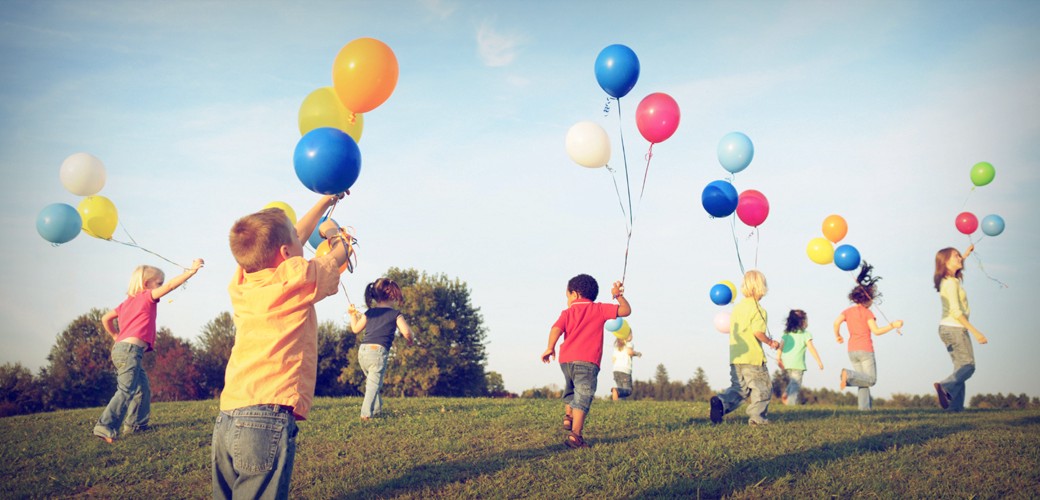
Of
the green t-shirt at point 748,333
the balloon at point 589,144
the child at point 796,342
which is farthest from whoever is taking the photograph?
the child at point 796,342

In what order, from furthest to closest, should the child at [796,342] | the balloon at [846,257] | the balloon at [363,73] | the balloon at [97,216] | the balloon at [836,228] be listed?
the child at [796,342]
the balloon at [836,228]
the balloon at [846,257]
the balloon at [97,216]
the balloon at [363,73]

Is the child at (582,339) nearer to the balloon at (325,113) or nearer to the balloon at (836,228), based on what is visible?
the balloon at (325,113)

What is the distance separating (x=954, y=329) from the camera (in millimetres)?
10977

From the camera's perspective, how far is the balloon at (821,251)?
13.6 meters

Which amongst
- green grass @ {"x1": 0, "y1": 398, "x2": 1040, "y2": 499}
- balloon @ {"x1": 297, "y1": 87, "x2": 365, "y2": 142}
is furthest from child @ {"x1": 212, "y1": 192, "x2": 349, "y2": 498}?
balloon @ {"x1": 297, "y1": 87, "x2": 365, "y2": 142}

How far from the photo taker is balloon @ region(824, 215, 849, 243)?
13.7 meters

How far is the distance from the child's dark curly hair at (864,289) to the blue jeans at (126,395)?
12.0 m

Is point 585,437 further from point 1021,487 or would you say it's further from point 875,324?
point 875,324

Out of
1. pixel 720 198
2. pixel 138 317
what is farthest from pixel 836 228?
pixel 138 317

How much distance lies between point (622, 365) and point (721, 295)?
3.04 m

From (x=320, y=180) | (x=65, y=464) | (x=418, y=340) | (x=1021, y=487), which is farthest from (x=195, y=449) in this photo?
(x=418, y=340)

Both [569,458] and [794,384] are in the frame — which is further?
[794,384]

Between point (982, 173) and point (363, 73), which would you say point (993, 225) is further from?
point (363, 73)

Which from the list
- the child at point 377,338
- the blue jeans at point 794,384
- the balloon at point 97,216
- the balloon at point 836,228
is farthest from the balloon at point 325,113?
the blue jeans at point 794,384
